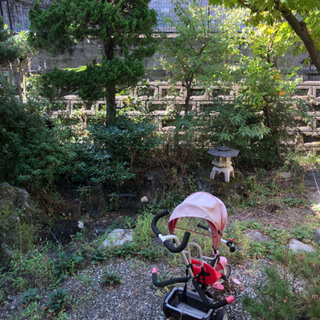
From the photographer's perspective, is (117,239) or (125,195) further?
(125,195)

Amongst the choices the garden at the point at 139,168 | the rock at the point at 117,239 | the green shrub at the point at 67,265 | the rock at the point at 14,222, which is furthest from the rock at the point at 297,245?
the rock at the point at 14,222

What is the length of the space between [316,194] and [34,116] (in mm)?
5388

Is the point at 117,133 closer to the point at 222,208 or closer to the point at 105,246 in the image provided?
the point at 105,246

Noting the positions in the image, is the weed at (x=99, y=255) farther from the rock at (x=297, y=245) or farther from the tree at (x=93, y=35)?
the tree at (x=93, y=35)

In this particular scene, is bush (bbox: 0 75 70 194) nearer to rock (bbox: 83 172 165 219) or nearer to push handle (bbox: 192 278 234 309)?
rock (bbox: 83 172 165 219)

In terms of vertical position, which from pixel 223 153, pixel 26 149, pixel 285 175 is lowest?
pixel 285 175

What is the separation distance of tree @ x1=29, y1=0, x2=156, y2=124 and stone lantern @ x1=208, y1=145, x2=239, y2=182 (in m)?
2.00

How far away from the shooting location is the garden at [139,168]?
2.93 metres

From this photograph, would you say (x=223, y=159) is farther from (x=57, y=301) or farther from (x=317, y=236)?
(x=57, y=301)

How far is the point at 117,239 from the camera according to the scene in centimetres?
394

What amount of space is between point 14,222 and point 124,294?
5.94 feet

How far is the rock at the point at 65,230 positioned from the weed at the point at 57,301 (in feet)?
4.71

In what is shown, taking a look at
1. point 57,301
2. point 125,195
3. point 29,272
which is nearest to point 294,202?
point 125,195

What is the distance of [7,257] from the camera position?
136 inches
